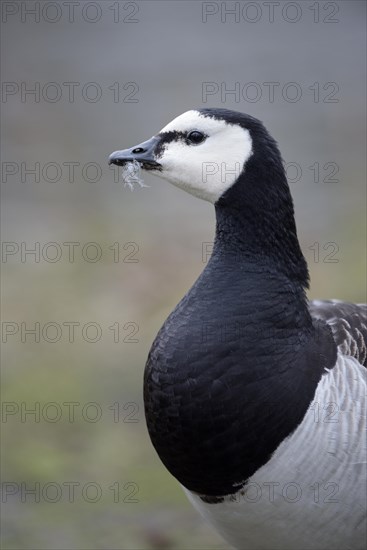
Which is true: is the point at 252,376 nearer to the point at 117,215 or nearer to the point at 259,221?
the point at 259,221

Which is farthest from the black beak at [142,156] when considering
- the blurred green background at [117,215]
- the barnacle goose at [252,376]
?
the blurred green background at [117,215]

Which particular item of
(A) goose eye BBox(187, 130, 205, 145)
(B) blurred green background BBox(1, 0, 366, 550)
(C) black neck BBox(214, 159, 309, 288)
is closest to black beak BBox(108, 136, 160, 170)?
(A) goose eye BBox(187, 130, 205, 145)

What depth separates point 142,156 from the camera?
11.3 feet

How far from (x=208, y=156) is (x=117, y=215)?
5.46 m

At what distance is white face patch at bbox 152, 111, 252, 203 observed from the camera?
3.34 m

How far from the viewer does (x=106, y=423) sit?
5887 mm

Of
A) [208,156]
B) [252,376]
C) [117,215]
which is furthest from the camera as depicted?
[117,215]

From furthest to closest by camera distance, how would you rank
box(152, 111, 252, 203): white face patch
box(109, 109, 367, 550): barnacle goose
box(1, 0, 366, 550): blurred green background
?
box(1, 0, 366, 550): blurred green background < box(152, 111, 252, 203): white face patch < box(109, 109, 367, 550): barnacle goose

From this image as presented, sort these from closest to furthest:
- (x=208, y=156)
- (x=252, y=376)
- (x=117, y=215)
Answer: (x=252, y=376)
(x=208, y=156)
(x=117, y=215)

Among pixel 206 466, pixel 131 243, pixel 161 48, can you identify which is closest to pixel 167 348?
pixel 206 466

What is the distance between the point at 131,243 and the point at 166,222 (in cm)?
66

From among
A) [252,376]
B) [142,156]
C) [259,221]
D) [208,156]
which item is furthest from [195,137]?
[252,376]

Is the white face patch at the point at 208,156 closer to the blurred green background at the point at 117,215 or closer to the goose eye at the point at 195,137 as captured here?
the goose eye at the point at 195,137

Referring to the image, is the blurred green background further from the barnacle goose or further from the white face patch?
the white face patch
